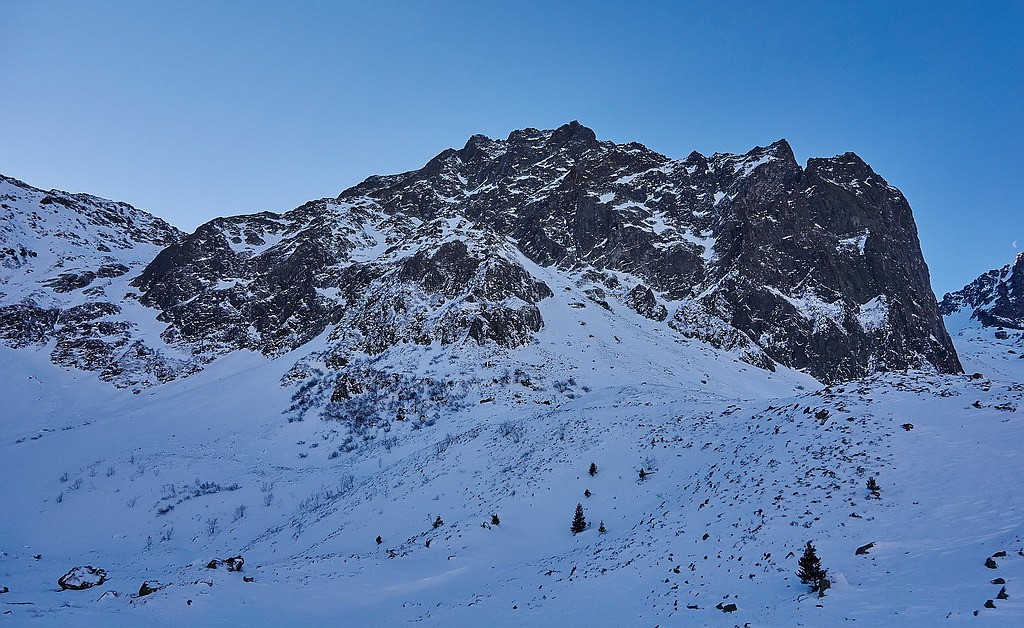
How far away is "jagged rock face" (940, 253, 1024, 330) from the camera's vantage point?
151000mm

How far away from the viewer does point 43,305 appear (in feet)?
247

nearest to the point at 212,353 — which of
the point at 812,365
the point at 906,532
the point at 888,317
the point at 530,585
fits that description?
the point at 530,585

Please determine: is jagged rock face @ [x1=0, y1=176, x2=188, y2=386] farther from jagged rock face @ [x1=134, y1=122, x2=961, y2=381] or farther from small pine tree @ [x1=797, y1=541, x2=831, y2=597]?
small pine tree @ [x1=797, y1=541, x2=831, y2=597]

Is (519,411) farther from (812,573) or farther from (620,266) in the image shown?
(620,266)

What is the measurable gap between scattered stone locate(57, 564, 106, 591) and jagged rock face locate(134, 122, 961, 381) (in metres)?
45.1

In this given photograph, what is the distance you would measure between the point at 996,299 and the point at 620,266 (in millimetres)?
156619

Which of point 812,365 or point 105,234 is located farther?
point 105,234

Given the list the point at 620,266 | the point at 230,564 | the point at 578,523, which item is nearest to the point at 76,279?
the point at 230,564

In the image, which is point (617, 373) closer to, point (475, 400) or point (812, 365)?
point (475, 400)

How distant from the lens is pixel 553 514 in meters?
21.0

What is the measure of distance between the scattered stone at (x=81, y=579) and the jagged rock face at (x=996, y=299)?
212594 mm

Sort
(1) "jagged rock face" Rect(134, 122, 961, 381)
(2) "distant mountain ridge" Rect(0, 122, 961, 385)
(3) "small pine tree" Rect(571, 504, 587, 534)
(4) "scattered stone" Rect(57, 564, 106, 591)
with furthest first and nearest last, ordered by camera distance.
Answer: (1) "jagged rock face" Rect(134, 122, 961, 381), (2) "distant mountain ridge" Rect(0, 122, 961, 385), (3) "small pine tree" Rect(571, 504, 587, 534), (4) "scattered stone" Rect(57, 564, 106, 591)

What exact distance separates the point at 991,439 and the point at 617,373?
40648mm

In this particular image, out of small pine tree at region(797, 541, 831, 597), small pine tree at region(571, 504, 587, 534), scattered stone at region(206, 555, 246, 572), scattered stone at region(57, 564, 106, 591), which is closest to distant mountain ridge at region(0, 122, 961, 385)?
small pine tree at region(571, 504, 587, 534)
